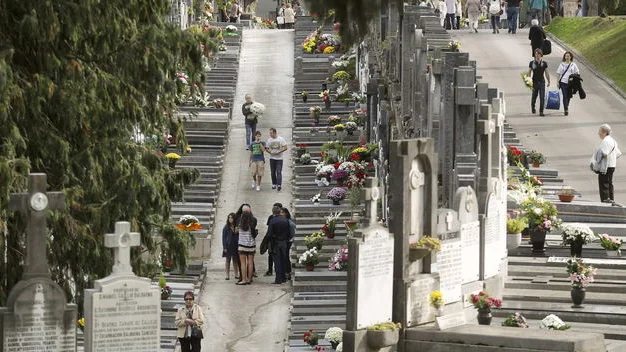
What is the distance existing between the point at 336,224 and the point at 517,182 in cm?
530

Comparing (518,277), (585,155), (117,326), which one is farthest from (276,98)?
(117,326)

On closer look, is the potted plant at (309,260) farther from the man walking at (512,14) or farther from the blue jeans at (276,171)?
the man walking at (512,14)

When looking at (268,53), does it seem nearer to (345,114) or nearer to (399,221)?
(345,114)

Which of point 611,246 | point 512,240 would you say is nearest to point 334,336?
point 512,240

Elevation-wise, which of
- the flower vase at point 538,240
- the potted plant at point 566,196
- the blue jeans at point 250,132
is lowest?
the flower vase at point 538,240

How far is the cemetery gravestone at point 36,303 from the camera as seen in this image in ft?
57.9

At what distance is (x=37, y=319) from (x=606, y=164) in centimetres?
1483

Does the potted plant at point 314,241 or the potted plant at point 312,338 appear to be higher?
the potted plant at point 314,241

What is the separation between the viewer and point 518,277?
24641 millimetres

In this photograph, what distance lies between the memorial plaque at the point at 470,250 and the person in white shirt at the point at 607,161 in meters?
7.61

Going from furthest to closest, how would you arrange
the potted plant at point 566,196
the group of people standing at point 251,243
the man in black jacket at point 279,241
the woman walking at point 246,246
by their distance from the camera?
the man in black jacket at point 279,241 < the group of people standing at point 251,243 < the woman walking at point 246,246 < the potted plant at point 566,196

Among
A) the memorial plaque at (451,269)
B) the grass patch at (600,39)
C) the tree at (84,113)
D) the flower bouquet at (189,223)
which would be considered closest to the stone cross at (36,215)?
the tree at (84,113)

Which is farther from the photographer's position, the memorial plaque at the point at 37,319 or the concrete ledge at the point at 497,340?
the concrete ledge at the point at 497,340

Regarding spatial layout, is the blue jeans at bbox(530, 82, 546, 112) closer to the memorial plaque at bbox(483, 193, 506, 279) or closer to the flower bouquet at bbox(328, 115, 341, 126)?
the flower bouquet at bbox(328, 115, 341, 126)
